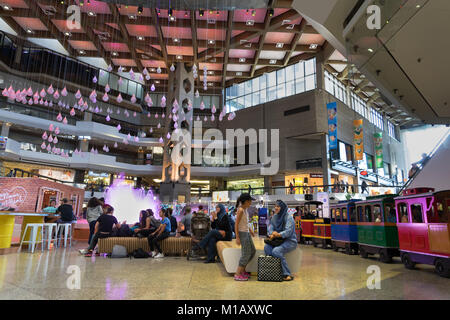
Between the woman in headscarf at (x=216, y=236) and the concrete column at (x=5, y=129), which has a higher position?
the concrete column at (x=5, y=129)

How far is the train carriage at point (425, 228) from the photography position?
4688 millimetres

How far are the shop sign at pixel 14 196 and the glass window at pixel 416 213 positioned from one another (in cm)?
1238

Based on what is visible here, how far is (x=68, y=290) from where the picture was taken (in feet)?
10.5

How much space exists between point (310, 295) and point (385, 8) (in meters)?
6.71

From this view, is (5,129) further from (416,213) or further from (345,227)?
(416,213)

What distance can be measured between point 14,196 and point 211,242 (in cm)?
871

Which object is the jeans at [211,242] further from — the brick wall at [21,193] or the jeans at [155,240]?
the brick wall at [21,193]

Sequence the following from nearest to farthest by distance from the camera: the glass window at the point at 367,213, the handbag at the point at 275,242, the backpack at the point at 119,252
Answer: the handbag at the point at 275,242
the backpack at the point at 119,252
the glass window at the point at 367,213

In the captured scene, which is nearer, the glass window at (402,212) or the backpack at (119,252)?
the glass window at (402,212)

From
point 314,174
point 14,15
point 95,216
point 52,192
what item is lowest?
point 95,216

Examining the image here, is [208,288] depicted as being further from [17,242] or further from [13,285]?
[17,242]

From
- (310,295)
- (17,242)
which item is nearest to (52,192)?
(17,242)

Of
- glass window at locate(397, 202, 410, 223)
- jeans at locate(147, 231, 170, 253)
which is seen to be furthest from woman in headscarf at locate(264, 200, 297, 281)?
jeans at locate(147, 231, 170, 253)

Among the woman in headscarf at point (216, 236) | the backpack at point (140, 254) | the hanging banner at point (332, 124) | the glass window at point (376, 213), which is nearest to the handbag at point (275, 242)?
the woman in headscarf at point (216, 236)
